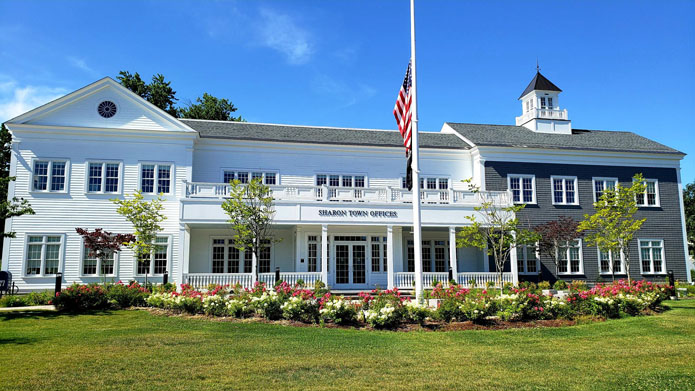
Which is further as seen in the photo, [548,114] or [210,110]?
[210,110]

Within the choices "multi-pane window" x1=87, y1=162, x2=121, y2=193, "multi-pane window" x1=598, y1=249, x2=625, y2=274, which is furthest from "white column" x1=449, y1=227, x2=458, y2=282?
"multi-pane window" x1=87, y1=162, x2=121, y2=193

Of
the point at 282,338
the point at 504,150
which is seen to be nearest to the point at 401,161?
the point at 504,150

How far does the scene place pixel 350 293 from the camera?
79.0ft

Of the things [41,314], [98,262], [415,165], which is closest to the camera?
[41,314]

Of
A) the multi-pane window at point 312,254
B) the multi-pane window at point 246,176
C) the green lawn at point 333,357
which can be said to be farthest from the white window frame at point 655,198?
the multi-pane window at point 246,176

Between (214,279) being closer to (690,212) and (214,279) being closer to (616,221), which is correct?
(616,221)

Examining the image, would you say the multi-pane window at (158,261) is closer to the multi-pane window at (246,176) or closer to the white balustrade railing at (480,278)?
the multi-pane window at (246,176)

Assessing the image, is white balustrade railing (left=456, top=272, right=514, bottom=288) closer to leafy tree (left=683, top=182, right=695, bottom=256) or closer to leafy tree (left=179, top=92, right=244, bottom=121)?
leafy tree (left=179, top=92, right=244, bottom=121)

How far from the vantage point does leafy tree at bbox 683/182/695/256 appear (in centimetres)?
5628

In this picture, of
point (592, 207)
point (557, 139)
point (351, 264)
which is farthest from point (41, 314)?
point (557, 139)

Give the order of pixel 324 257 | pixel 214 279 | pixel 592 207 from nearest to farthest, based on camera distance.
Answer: pixel 214 279 → pixel 324 257 → pixel 592 207

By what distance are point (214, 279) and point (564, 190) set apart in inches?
798

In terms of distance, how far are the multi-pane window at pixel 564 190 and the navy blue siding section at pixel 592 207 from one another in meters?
0.26

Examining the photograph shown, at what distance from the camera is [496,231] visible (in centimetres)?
2691
